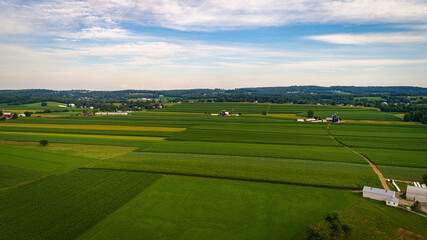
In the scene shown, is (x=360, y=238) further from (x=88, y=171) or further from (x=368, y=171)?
(x=88, y=171)

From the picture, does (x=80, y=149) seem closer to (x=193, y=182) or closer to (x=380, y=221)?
(x=193, y=182)

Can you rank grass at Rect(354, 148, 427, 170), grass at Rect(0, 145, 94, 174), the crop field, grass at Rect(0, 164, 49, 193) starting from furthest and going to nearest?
grass at Rect(354, 148, 427, 170) < grass at Rect(0, 145, 94, 174) < grass at Rect(0, 164, 49, 193) < the crop field

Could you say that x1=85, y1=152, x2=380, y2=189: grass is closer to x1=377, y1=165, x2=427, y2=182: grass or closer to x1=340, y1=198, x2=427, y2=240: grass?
x1=377, y1=165, x2=427, y2=182: grass

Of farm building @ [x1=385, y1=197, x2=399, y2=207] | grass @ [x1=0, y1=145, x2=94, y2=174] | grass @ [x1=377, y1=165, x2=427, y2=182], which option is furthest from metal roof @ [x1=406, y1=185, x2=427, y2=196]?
grass @ [x1=0, y1=145, x2=94, y2=174]

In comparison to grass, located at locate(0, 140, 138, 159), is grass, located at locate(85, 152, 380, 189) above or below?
below

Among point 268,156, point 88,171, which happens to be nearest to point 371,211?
point 268,156

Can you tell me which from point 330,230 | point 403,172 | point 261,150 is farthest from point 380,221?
point 261,150
